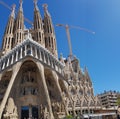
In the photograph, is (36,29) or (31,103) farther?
(36,29)

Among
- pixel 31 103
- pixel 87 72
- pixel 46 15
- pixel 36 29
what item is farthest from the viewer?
pixel 46 15

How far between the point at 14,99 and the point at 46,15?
44.4 m

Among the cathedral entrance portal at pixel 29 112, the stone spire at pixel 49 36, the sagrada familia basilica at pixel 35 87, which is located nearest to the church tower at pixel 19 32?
the stone spire at pixel 49 36

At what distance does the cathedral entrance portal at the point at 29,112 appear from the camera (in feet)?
113

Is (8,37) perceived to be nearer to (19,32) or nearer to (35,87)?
(19,32)

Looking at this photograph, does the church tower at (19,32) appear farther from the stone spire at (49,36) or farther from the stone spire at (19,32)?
the stone spire at (49,36)

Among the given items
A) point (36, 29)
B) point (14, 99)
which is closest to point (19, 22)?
point (36, 29)

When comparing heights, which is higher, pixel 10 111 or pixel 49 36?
pixel 49 36

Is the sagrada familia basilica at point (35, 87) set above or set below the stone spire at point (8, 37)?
below

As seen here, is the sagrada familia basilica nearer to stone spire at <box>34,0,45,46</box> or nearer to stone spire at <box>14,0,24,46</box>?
stone spire at <box>14,0,24,46</box>

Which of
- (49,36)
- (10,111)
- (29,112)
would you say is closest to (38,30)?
(49,36)

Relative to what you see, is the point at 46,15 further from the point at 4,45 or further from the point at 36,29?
the point at 4,45

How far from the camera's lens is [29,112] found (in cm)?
3472

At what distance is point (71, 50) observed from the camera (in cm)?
8188
